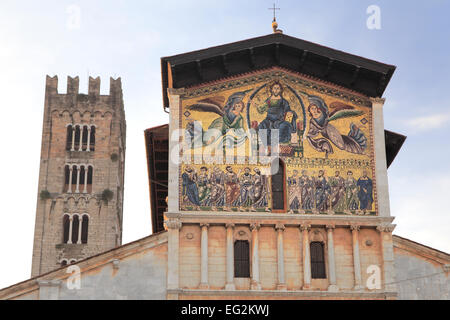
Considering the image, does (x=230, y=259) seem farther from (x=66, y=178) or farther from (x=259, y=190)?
(x=66, y=178)

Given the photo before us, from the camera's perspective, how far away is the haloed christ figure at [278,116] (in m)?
30.7

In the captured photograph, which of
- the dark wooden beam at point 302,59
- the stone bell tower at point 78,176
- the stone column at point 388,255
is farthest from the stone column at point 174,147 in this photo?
the stone bell tower at point 78,176

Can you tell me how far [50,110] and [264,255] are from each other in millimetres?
59676

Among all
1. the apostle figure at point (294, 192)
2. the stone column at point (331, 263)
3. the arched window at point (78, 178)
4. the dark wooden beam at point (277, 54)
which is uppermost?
the arched window at point (78, 178)

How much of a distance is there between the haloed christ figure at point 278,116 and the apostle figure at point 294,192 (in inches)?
57.4

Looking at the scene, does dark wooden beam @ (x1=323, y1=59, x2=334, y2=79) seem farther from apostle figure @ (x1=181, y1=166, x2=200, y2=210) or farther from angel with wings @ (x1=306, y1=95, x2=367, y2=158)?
apostle figure @ (x1=181, y1=166, x2=200, y2=210)

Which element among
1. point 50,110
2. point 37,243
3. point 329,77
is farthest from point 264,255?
point 50,110

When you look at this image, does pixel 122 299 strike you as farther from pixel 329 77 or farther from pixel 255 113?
pixel 329 77

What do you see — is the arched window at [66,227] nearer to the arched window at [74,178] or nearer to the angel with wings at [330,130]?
the arched window at [74,178]

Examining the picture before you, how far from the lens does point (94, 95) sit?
285 feet

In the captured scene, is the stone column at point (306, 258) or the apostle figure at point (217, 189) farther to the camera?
the apostle figure at point (217, 189)

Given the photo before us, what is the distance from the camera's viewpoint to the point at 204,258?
93.9 ft

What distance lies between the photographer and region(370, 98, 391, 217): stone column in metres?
29.8

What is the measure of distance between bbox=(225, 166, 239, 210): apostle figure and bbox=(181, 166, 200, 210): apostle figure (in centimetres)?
108
